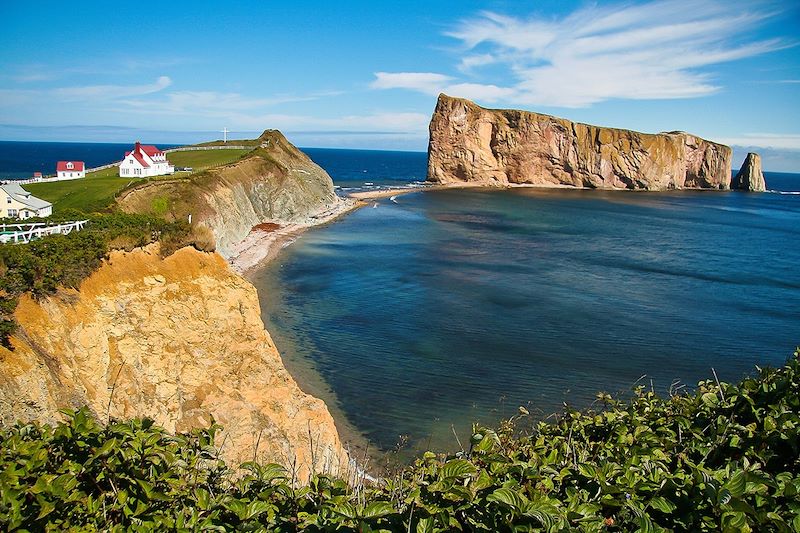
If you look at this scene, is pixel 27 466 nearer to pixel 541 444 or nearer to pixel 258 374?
pixel 541 444

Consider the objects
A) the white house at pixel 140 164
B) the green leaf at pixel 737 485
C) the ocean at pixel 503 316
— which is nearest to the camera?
the green leaf at pixel 737 485

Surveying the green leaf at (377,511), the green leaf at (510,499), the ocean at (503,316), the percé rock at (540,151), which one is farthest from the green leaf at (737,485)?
the percé rock at (540,151)

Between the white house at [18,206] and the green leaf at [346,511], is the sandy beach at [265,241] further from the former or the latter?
the green leaf at [346,511]

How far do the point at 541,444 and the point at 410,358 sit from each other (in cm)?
1983

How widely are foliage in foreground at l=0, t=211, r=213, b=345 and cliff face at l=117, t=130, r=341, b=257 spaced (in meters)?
14.7

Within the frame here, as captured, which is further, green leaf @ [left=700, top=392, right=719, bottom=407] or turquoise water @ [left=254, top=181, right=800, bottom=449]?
turquoise water @ [left=254, top=181, right=800, bottom=449]

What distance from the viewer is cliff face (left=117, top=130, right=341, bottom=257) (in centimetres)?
3994

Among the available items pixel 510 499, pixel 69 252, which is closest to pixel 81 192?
pixel 69 252

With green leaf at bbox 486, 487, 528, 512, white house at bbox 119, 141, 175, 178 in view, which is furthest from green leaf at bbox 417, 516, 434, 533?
white house at bbox 119, 141, 175, 178

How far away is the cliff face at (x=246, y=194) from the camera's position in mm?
39938

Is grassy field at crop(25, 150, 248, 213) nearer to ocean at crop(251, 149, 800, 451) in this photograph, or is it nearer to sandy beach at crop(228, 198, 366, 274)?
sandy beach at crop(228, 198, 366, 274)

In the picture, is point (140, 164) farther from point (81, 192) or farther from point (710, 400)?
point (710, 400)

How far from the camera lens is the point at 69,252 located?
41.5 feet

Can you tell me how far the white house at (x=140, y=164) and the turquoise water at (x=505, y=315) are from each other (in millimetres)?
15254
